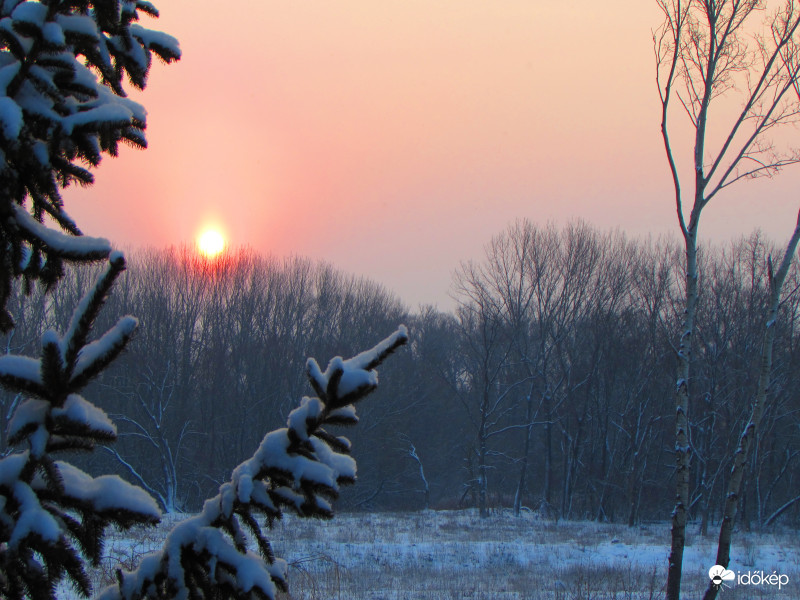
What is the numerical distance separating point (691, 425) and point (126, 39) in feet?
90.9

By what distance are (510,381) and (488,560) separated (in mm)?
21922

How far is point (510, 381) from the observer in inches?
1446

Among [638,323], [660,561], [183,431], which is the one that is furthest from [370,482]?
[660,561]

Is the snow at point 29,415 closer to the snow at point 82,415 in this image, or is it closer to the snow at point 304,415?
the snow at point 82,415

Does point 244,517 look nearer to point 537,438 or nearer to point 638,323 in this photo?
point 638,323

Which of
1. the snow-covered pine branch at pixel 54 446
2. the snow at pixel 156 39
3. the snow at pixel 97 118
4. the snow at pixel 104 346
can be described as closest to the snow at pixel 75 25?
the snow at pixel 97 118

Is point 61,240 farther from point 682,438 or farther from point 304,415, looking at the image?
point 682,438

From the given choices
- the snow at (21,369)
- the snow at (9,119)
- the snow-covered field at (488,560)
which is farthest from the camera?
the snow-covered field at (488,560)

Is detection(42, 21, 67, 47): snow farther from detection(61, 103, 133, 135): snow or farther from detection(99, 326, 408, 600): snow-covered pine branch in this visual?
detection(99, 326, 408, 600): snow-covered pine branch

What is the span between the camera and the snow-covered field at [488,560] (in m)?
10.7

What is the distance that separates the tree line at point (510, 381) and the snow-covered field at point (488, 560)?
6066 millimetres

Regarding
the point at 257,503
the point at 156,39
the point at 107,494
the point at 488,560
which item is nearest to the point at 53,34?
the point at 156,39

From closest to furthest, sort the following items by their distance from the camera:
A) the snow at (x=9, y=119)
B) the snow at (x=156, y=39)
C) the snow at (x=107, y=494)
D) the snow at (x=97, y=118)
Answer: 1. the snow at (x=107, y=494)
2. the snow at (x=9, y=119)
3. the snow at (x=97, y=118)
4. the snow at (x=156, y=39)

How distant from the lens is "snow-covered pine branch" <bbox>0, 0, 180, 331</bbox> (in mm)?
1624
